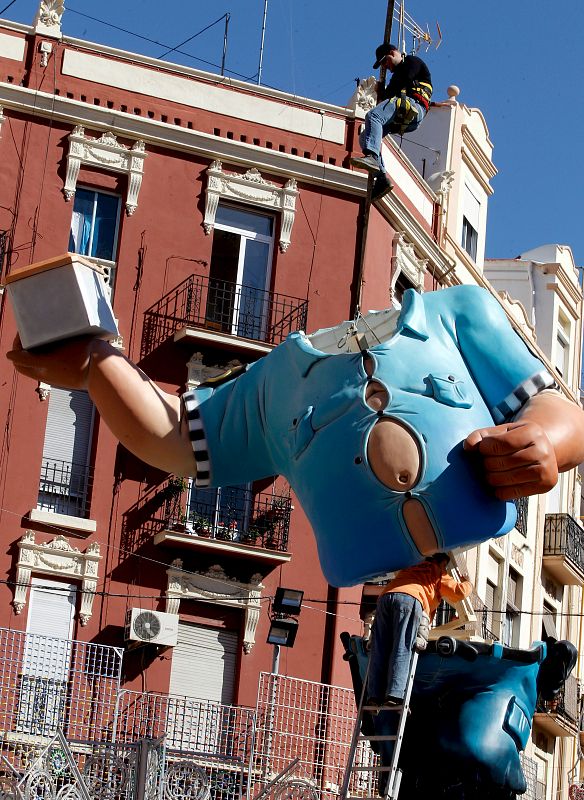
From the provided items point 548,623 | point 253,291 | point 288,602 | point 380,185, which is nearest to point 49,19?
point 253,291

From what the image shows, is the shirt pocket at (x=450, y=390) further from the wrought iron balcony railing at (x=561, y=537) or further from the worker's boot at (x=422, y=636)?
the wrought iron balcony railing at (x=561, y=537)

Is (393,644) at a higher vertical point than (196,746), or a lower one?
higher

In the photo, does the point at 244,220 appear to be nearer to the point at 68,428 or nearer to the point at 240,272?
the point at 240,272

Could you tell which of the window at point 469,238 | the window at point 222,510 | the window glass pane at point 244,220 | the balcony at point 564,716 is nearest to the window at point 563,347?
the window at point 469,238

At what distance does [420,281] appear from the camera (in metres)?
24.3

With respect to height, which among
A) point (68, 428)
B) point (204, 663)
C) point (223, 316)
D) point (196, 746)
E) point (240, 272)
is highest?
point (240, 272)

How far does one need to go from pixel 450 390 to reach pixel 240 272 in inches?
494

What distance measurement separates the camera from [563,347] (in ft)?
107

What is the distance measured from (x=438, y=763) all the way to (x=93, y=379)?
312 centimetres

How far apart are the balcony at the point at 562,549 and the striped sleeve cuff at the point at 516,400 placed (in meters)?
19.7

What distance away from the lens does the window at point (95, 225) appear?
21.6 m

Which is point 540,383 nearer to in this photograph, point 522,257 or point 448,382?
point 448,382

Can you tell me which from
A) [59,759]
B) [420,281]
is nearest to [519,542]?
[420,281]

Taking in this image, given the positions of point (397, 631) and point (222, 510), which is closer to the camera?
point (397, 631)
